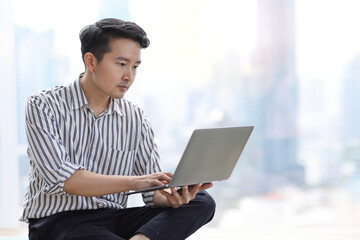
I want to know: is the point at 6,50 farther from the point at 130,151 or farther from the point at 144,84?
the point at 130,151

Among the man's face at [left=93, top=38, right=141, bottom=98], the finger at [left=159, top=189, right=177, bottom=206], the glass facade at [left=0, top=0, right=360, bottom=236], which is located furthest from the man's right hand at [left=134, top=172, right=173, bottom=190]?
the glass facade at [left=0, top=0, right=360, bottom=236]

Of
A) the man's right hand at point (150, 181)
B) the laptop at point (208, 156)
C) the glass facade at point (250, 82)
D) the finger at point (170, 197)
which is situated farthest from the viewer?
the glass facade at point (250, 82)

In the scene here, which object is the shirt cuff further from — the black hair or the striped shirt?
the black hair

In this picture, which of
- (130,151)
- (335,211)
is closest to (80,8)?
(130,151)

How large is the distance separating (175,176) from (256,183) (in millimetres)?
2081

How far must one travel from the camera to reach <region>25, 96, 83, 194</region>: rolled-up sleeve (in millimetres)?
1811

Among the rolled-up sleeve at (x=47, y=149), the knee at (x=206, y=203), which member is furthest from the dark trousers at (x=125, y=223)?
the rolled-up sleeve at (x=47, y=149)

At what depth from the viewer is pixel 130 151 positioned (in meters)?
2.09

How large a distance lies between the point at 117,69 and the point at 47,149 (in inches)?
14.4

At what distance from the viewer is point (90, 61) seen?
6.65 ft

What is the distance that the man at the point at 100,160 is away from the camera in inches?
71.7

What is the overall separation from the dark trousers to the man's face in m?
0.42

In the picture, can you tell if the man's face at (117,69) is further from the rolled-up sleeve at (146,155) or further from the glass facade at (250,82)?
the glass facade at (250,82)

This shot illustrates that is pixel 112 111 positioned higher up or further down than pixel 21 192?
higher up
